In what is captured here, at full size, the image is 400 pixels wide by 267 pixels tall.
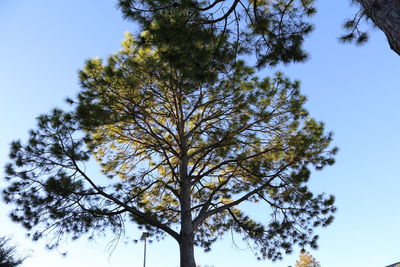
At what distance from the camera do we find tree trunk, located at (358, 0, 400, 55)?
2240 mm

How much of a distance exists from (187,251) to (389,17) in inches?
173

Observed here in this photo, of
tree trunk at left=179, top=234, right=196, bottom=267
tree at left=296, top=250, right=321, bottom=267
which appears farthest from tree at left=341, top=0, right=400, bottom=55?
tree at left=296, top=250, right=321, bottom=267

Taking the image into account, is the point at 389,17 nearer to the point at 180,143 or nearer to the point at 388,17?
the point at 388,17

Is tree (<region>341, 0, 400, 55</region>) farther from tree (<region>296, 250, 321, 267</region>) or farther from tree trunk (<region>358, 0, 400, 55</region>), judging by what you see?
tree (<region>296, 250, 321, 267</region>)

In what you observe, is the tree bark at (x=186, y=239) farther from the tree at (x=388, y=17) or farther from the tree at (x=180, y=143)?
the tree at (x=388, y=17)

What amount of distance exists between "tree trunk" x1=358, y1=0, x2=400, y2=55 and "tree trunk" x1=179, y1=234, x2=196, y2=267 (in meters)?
4.26

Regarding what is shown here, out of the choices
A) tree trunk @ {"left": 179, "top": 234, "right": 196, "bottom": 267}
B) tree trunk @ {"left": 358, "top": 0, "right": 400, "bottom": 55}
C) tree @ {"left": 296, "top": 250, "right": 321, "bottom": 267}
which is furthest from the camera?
tree @ {"left": 296, "top": 250, "right": 321, "bottom": 267}

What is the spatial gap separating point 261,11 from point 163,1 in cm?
160

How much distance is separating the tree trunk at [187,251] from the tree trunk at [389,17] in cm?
426

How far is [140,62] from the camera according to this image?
5.79m

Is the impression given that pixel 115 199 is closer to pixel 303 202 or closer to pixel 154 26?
pixel 154 26

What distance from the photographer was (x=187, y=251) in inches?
204

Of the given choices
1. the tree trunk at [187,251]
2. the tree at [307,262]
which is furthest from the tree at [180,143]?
the tree at [307,262]

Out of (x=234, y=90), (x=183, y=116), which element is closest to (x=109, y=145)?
(x=183, y=116)
